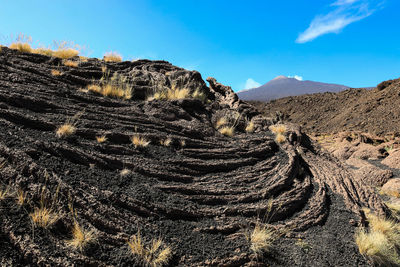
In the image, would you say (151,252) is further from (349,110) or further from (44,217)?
(349,110)

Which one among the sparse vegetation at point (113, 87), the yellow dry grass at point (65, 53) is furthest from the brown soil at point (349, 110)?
the yellow dry grass at point (65, 53)

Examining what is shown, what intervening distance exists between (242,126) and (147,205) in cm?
516

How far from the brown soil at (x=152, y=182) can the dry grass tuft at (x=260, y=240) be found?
11 centimetres

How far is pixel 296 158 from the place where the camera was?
7.09 metres

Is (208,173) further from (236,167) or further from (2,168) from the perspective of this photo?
(2,168)

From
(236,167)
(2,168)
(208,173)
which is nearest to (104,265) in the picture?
(2,168)

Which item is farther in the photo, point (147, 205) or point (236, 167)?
point (236, 167)

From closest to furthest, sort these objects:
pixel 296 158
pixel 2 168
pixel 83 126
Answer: pixel 2 168 → pixel 83 126 → pixel 296 158

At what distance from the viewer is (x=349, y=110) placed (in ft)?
123

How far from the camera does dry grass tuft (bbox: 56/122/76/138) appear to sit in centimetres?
488

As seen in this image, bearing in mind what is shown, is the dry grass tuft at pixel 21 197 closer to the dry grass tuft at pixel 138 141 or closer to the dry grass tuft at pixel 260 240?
the dry grass tuft at pixel 138 141

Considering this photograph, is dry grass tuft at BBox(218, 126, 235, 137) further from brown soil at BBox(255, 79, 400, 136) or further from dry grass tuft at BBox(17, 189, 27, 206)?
brown soil at BBox(255, 79, 400, 136)

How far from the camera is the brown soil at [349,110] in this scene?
30.1 m

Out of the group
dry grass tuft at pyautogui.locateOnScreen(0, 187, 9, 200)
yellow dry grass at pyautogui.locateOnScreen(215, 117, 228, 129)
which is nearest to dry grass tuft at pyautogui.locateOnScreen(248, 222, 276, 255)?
dry grass tuft at pyautogui.locateOnScreen(0, 187, 9, 200)
